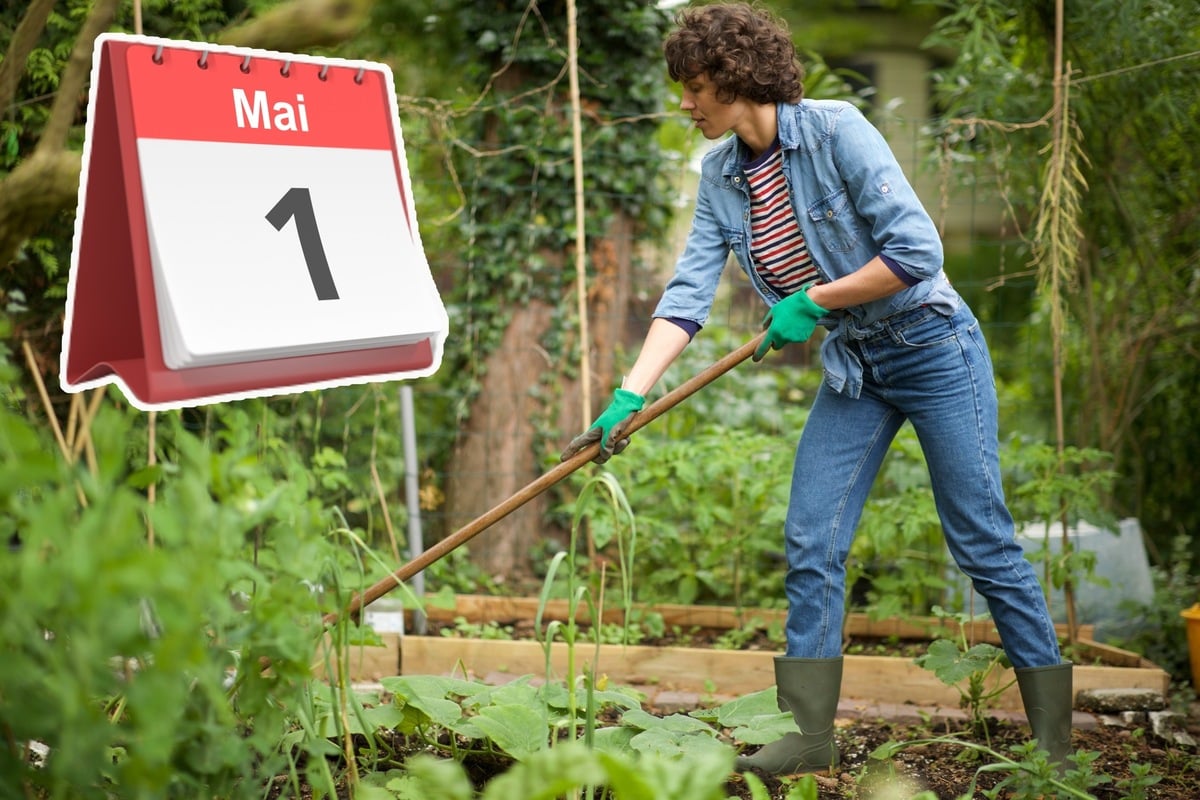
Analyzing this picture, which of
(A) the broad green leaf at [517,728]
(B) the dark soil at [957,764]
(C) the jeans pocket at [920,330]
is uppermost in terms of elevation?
(C) the jeans pocket at [920,330]

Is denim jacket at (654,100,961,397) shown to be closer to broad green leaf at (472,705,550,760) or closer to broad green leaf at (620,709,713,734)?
broad green leaf at (620,709,713,734)

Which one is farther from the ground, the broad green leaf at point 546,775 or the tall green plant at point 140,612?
the tall green plant at point 140,612

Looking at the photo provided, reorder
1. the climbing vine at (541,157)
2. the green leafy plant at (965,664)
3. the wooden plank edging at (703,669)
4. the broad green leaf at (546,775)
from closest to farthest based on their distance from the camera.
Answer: the broad green leaf at (546,775)
the green leafy plant at (965,664)
the wooden plank edging at (703,669)
the climbing vine at (541,157)

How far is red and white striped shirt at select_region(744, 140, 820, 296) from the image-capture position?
2451 mm

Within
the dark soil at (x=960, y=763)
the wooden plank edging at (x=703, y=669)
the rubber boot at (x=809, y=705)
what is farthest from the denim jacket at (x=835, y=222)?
the wooden plank edging at (x=703, y=669)

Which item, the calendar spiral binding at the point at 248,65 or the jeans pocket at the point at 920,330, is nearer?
the calendar spiral binding at the point at 248,65

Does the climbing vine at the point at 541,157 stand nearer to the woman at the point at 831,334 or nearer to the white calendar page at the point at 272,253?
the woman at the point at 831,334

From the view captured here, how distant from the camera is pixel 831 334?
2.51 m

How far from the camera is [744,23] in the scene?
2.33m

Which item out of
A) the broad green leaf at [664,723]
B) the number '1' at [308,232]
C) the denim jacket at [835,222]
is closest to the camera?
the number '1' at [308,232]

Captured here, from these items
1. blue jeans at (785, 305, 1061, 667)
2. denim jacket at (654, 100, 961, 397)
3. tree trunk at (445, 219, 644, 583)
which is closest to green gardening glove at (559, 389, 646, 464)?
denim jacket at (654, 100, 961, 397)

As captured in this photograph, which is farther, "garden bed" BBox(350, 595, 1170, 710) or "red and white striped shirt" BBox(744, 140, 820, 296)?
"garden bed" BBox(350, 595, 1170, 710)

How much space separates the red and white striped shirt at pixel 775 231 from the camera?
8.04ft

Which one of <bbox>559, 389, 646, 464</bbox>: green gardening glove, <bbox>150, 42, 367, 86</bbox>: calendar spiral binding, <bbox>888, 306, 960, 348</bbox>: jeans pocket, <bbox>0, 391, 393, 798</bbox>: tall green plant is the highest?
<bbox>150, 42, 367, 86</bbox>: calendar spiral binding
